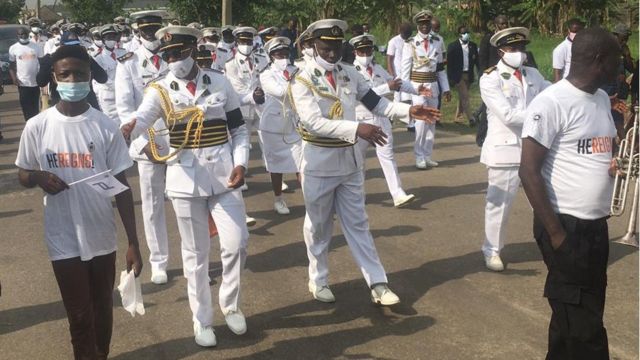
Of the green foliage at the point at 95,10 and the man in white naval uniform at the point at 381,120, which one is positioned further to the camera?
the green foliage at the point at 95,10

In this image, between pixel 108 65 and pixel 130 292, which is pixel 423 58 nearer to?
pixel 108 65

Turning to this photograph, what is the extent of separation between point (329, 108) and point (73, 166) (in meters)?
2.23

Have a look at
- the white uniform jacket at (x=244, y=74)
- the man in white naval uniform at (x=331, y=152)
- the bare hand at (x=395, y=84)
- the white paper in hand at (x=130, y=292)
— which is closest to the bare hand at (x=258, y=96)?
the white uniform jacket at (x=244, y=74)

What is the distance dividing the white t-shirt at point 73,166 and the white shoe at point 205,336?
122 centimetres

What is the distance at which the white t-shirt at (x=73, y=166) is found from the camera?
4.34 metres

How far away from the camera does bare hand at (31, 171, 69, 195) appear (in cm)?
425

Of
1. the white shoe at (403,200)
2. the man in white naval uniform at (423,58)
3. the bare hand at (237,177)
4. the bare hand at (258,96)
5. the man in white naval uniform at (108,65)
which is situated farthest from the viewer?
the man in white naval uniform at (423,58)

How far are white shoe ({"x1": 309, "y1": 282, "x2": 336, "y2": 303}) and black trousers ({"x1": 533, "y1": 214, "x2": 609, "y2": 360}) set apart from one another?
2368mm

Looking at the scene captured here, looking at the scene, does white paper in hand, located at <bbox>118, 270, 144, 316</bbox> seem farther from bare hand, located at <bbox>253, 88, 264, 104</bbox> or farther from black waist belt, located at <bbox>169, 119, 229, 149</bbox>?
bare hand, located at <bbox>253, 88, 264, 104</bbox>

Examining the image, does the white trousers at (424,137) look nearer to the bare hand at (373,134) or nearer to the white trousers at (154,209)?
the white trousers at (154,209)

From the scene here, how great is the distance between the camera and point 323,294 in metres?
6.30

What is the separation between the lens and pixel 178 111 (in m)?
5.43

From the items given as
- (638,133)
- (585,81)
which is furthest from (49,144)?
(638,133)

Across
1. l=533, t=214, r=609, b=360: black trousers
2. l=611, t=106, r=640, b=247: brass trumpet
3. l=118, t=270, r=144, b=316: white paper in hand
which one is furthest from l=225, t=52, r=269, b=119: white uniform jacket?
l=533, t=214, r=609, b=360: black trousers
